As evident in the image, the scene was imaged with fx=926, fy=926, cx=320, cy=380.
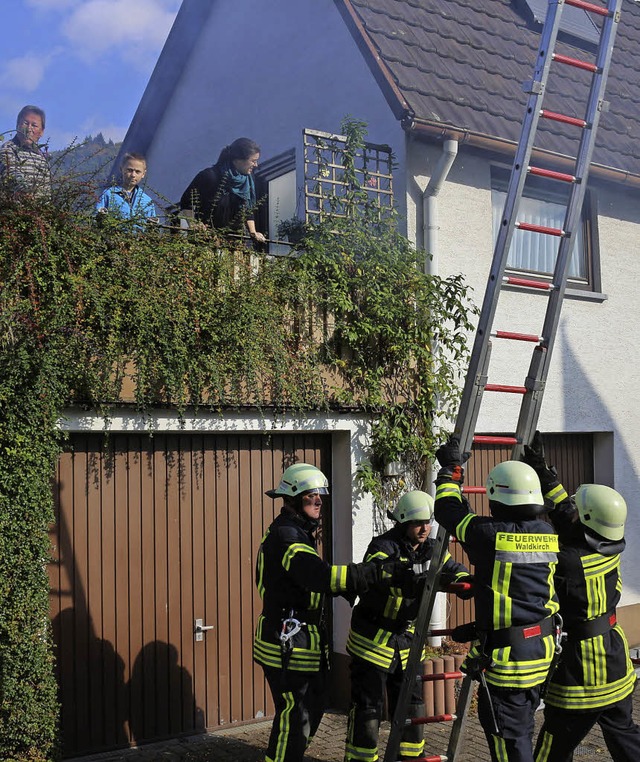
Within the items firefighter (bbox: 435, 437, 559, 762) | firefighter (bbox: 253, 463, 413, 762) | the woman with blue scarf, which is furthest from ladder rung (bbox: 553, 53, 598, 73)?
the woman with blue scarf

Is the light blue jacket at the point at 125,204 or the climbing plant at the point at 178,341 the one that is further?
the light blue jacket at the point at 125,204

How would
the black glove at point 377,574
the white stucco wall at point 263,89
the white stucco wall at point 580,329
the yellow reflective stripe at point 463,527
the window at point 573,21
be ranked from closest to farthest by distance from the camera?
the yellow reflective stripe at point 463,527 < the black glove at point 377,574 < the white stucco wall at point 580,329 < the white stucco wall at point 263,89 < the window at point 573,21

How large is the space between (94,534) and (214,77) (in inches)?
263

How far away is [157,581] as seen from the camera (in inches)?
261

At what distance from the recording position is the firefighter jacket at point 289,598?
17.1ft

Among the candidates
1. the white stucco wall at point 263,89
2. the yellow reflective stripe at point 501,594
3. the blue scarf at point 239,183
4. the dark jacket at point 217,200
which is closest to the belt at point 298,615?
the yellow reflective stripe at point 501,594

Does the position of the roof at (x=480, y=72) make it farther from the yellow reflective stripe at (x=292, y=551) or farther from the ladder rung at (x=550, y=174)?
the yellow reflective stripe at (x=292, y=551)

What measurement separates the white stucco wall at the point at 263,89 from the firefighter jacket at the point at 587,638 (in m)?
4.16

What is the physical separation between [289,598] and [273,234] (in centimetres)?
448

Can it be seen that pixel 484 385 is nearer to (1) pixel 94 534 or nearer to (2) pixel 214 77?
(1) pixel 94 534

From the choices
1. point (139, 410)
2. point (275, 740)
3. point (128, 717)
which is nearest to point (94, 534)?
point (139, 410)

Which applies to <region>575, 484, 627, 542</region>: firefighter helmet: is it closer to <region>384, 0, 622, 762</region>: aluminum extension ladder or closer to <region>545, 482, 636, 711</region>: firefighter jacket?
<region>545, 482, 636, 711</region>: firefighter jacket

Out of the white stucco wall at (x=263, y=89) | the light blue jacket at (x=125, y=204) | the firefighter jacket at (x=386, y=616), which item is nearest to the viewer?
the firefighter jacket at (x=386, y=616)

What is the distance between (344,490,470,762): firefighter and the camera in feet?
18.0
